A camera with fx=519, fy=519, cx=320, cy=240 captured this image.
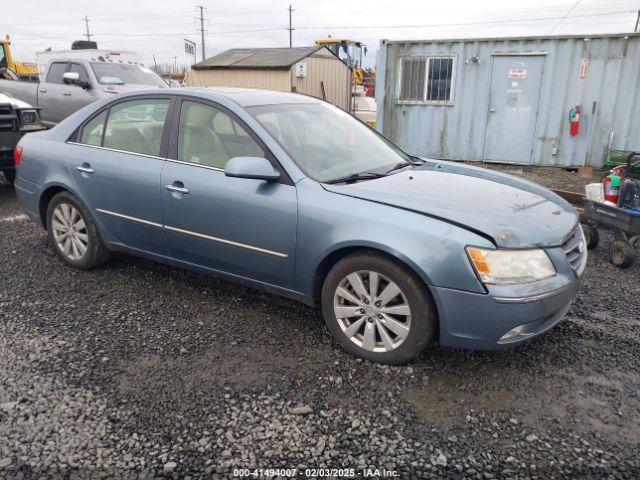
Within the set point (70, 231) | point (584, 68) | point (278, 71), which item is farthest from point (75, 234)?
point (278, 71)

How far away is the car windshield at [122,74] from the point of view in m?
10.2

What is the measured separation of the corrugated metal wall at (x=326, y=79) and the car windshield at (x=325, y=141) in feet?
48.0

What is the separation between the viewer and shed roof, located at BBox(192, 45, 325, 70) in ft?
61.8

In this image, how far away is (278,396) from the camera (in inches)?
112

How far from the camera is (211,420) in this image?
263cm

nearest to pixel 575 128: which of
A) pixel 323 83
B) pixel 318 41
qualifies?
pixel 323 83

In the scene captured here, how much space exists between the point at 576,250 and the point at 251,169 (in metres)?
2.07

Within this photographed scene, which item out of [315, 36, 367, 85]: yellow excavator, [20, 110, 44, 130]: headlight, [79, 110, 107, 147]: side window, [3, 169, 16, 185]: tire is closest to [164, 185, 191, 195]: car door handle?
[79, 110, 107, 147]: side window

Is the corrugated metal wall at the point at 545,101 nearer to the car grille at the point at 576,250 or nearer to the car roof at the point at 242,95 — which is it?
the car roof at the point at 242,95

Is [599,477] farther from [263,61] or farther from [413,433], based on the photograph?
[263,61]

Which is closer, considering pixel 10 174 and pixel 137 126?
pixel 137 126

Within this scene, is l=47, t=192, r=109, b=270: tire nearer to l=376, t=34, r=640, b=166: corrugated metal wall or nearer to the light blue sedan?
the light blue sedan

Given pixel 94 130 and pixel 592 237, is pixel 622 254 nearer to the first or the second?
pixel 592 237

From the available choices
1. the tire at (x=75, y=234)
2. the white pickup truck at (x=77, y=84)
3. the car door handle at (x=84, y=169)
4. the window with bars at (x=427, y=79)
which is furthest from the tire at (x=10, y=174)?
the window with bars at (x=427, y=79)
